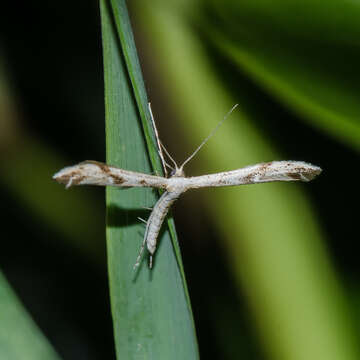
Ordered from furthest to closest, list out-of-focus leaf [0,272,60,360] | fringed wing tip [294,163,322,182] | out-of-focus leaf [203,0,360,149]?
fringed wing tip [294,163,322,182] → out-of-focus leaf [203,0,360,149] → out-of-focus leaf [0,272,60,360]

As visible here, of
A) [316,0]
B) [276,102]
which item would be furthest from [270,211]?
[316,0]

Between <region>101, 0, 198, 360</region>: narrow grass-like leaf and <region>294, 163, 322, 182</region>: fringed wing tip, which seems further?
<region>294, 163, 322, 182</region>: fringed wing tip

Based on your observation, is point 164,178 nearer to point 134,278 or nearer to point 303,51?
point 134,278

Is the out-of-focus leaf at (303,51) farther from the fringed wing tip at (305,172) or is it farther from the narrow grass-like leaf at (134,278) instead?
the narrow grass-like leaf at (134,278)

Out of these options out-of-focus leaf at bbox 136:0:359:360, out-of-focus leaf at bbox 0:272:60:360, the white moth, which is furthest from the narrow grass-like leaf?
out-of-focus leaf at bbox 136:0:359:360

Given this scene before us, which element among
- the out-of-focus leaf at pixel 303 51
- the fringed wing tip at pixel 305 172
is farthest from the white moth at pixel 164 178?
the out-of-focus leaf at pixel 303 51

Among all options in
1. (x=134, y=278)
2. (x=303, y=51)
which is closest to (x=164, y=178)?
(x=134, y=278)

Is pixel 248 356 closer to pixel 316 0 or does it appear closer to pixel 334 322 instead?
pixel 334 322

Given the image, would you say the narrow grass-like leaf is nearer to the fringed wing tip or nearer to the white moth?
the white moth
